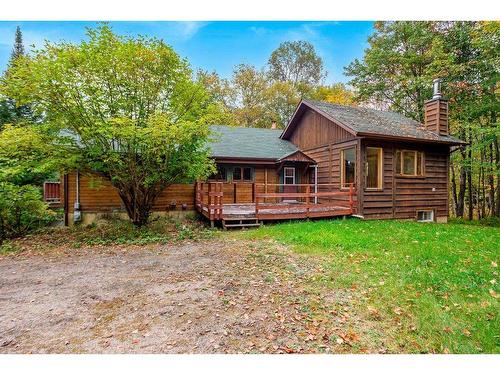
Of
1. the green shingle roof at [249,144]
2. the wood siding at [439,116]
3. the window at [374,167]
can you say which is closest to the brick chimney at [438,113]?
the wood siding at [439,116]

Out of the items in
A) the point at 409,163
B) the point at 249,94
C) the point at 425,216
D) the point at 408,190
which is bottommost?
the point at 425,216

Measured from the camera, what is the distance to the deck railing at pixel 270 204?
9.56m

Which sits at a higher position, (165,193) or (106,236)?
(165,193)

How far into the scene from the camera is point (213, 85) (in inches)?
974

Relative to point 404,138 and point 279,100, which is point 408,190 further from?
point 279,100

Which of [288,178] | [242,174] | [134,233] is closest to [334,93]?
[288,178]

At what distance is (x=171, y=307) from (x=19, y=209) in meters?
7.41

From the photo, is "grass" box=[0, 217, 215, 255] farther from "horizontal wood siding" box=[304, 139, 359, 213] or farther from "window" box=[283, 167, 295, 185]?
"horizontal wood siding" box=[304, 139, 359, 213]

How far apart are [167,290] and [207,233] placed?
4409mm

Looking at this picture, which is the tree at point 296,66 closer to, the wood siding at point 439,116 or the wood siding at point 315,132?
the wood siding at point 315,132

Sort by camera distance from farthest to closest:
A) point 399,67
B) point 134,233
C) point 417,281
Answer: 1. point 399,67
2. point 134,233
3. point 417,281

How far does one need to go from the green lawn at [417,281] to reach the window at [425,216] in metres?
4.04

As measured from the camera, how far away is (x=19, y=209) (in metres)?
8.17
